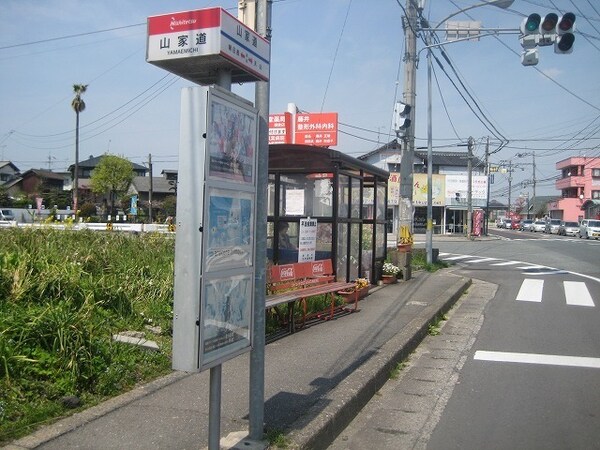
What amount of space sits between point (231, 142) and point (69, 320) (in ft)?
9.87

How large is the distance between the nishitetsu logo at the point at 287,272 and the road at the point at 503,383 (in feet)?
7.48

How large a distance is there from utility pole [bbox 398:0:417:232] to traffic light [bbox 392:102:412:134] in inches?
9.2

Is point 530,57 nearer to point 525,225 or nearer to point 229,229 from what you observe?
point 229,229

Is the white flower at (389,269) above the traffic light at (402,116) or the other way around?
the other way around

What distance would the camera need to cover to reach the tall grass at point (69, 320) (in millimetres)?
4684

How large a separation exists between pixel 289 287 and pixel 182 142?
19.0 feet

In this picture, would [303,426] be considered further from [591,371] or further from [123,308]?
[591,371]

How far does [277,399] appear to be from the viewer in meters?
4.98

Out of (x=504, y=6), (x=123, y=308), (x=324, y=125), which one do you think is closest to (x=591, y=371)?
(x=123, y=308)

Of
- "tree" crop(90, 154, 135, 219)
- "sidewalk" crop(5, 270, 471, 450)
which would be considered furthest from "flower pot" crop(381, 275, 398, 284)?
"tree" crop(90, 154, 135, 219)

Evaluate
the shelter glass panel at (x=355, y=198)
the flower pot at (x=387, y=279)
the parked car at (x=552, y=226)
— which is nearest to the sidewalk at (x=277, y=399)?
the shelter glass panel at (x=355, y=198)

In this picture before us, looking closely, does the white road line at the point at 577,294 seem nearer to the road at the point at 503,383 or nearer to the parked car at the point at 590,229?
the road at the point at 503,383

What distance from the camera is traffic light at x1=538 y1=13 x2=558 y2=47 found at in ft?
35.3

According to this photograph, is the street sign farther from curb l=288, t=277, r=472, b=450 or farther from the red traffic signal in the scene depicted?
the red traffic signal
